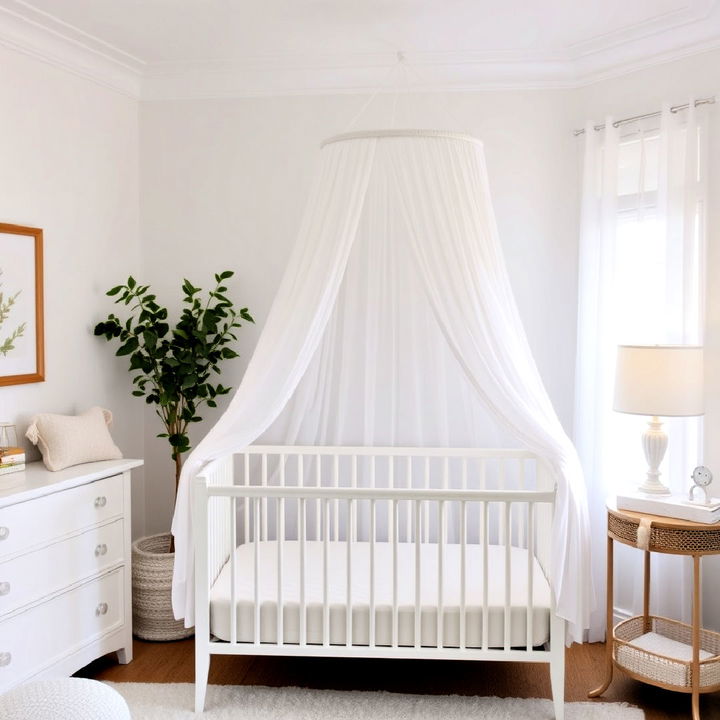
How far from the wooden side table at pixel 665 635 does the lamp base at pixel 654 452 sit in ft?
0.60

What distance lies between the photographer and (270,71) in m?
3.89

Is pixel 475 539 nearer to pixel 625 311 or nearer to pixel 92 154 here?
pixel 625 311

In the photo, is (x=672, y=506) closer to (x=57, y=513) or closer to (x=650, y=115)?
(x=650, y=115)

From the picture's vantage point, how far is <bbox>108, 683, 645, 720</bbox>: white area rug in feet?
9.43

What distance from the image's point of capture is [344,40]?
11.6 ft

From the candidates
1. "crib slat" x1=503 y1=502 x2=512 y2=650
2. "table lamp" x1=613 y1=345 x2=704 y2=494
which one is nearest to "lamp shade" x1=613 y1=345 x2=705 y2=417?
"table lamp" x1=613 y1=345 x2=704 y2=494

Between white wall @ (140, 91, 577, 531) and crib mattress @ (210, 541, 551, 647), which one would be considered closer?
crib mattress @ (210, 541, 551, 647)

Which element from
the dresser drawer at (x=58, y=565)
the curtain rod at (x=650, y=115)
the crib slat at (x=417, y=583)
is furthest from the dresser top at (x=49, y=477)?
the curtain rod at (x=650, y=115)

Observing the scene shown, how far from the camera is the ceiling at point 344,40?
10.4 ft

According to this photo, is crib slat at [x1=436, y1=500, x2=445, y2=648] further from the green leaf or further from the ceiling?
the ceiling

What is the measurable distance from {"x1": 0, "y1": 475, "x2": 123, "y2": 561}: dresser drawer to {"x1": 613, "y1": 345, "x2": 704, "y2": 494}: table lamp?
2112 mm

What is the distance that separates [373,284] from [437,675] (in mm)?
1702

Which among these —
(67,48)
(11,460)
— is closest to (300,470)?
(11,460)

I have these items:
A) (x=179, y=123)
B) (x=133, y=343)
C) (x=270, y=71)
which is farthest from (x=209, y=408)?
(x=270, y=71)
